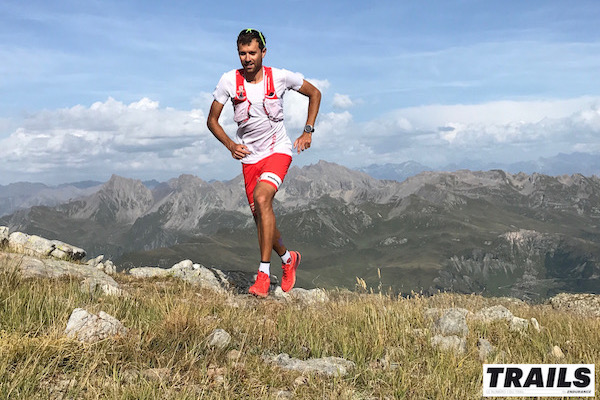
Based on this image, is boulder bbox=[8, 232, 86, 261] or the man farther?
boulder bbox=[8, 232, 86, 261]

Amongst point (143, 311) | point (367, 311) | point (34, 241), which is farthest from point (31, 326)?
point (34, 241)

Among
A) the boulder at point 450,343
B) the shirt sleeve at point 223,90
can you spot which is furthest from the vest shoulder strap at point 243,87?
the boulder at point 450,343

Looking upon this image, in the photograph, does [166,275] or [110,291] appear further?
[166,275]

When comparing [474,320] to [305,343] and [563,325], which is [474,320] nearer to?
[563,325]

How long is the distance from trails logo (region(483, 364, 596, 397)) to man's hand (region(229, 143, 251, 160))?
5.24m

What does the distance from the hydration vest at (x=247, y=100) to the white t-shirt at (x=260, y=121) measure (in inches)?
2.0

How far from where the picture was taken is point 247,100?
27.3 feet

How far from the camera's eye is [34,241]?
571 inches

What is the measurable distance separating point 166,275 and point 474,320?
844cm

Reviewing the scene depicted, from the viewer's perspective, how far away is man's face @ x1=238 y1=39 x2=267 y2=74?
792cm

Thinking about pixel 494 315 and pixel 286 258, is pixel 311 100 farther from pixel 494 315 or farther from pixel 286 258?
pixel 494 315

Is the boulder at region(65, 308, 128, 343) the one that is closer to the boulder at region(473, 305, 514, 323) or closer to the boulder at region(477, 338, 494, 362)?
the boulder at region(477, 338, 494, 362)

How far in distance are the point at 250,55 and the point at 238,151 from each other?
5.18 ft

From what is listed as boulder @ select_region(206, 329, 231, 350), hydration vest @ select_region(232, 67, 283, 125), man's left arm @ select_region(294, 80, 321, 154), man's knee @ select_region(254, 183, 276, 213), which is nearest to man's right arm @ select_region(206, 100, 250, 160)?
hydration vest @ select_region(232, 67, 283, 125)
